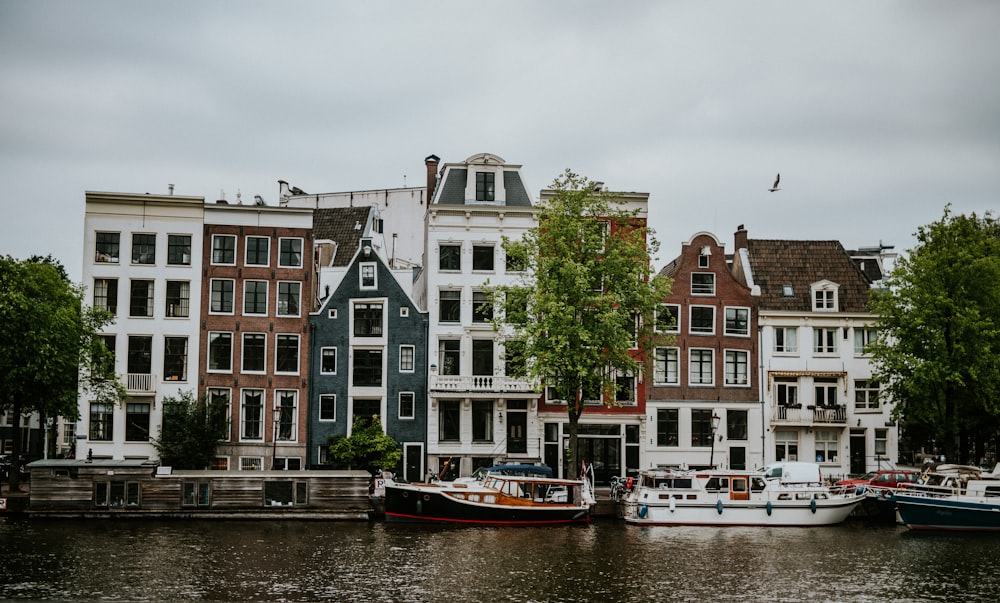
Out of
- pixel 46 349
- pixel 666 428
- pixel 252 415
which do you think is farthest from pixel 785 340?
pixel 46 349

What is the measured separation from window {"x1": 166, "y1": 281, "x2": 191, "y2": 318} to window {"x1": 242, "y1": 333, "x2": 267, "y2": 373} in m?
3.69

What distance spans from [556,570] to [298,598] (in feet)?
31.4

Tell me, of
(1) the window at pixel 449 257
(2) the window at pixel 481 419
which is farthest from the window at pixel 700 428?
(1) the window at pixel 449 257

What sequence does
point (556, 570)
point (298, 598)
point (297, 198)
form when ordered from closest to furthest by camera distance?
1. point (298, 598)
2. point (556, 570)
3. point (297, 198)

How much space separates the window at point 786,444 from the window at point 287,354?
2938cm

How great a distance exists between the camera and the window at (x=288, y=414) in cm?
5944

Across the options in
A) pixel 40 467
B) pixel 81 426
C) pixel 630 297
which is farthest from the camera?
pixel 81 426

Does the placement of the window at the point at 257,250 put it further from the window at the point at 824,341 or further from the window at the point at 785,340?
the window at the point at 824,341

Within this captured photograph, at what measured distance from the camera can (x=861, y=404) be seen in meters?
64.2

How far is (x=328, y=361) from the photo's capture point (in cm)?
6050

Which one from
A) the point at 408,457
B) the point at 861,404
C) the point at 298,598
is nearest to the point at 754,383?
the point at 861,404

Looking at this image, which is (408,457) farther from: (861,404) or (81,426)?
(861,404)

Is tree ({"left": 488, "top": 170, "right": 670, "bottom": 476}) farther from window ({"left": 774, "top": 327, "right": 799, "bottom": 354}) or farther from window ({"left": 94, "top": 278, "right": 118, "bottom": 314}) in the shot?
window ({"left": 94, "top": 278, "right": 118, "bottom": 314})

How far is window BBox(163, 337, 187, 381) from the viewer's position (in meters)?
59.2
